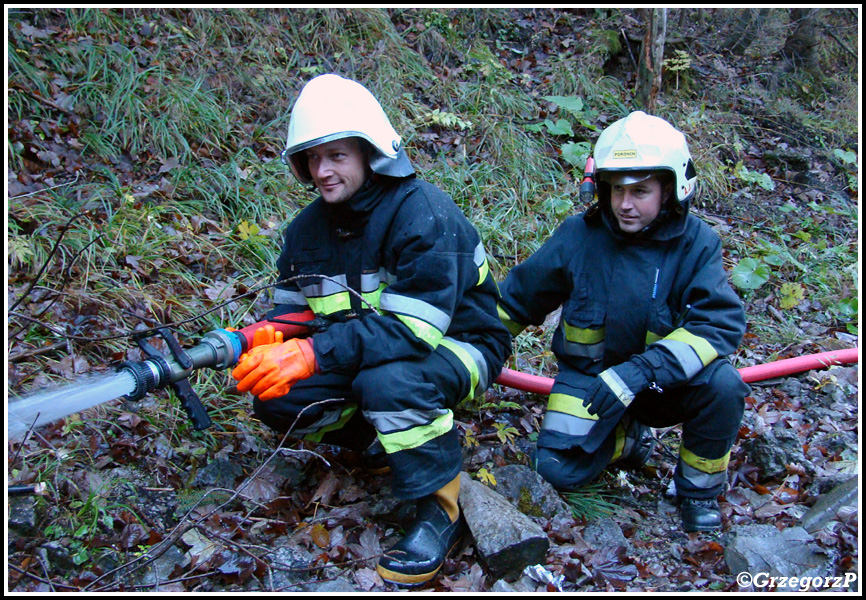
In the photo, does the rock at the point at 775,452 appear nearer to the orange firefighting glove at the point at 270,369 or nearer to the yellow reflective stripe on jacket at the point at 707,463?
the yellow reflective stripe on jacket at the point at 707,463

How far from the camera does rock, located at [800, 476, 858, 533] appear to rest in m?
2.73

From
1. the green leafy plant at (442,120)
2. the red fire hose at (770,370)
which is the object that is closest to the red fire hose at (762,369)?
the red fire hose at (770,370)

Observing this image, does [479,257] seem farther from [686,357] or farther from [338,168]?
[686,357]

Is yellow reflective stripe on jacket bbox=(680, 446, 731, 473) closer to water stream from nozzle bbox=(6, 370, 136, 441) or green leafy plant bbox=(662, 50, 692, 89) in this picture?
water stream from nozzle bbox=(6, 370, 136, 441)

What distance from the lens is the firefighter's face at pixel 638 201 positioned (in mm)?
2994

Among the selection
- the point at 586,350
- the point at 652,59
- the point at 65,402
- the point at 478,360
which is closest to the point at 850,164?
the point at 652,59

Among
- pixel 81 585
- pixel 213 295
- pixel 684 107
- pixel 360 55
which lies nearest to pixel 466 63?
pixel 360 55

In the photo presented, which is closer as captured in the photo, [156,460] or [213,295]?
[156,460]

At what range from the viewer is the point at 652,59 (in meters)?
6.82

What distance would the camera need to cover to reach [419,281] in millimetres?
2660

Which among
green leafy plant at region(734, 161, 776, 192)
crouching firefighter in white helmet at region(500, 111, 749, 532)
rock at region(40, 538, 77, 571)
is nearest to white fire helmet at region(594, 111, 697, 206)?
crouching firefighter in white helmet at region(500, 111, 749, 532)

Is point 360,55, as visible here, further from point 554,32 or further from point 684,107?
point 684,107

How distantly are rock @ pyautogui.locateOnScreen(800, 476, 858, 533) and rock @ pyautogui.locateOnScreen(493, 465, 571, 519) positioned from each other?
1020mm

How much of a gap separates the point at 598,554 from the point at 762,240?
157 inches
